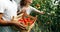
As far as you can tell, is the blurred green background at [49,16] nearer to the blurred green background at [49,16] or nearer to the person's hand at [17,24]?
the blurred green background at [49,16]

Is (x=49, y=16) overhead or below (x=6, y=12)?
below

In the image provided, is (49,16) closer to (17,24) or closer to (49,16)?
(49,16)

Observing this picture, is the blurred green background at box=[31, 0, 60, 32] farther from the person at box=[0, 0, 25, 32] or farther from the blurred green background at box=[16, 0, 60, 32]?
the person at box=[0, 0, 25, 32]

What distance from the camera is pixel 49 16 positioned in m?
4.43

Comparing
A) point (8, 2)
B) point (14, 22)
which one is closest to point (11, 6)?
point (8, 2)

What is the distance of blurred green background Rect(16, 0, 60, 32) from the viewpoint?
4223 millimetres

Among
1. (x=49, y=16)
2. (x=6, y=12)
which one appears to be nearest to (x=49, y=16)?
(x=49, y=16)

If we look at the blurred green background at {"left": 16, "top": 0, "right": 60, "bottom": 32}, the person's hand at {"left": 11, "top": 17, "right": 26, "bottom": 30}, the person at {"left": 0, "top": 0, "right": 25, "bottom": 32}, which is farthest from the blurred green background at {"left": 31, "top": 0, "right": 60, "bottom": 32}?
the person's hand at {"left": 11, "top": 17, "right": 26, "bottom": 30}

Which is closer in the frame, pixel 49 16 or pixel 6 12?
pixel 6 12

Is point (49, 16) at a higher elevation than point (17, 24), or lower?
lower

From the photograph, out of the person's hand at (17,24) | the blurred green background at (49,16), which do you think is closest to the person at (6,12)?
the person's hand at (17,24)

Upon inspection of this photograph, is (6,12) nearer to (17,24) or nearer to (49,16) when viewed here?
(17,24)

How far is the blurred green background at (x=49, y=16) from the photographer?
422 cm

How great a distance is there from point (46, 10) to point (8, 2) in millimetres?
2051
